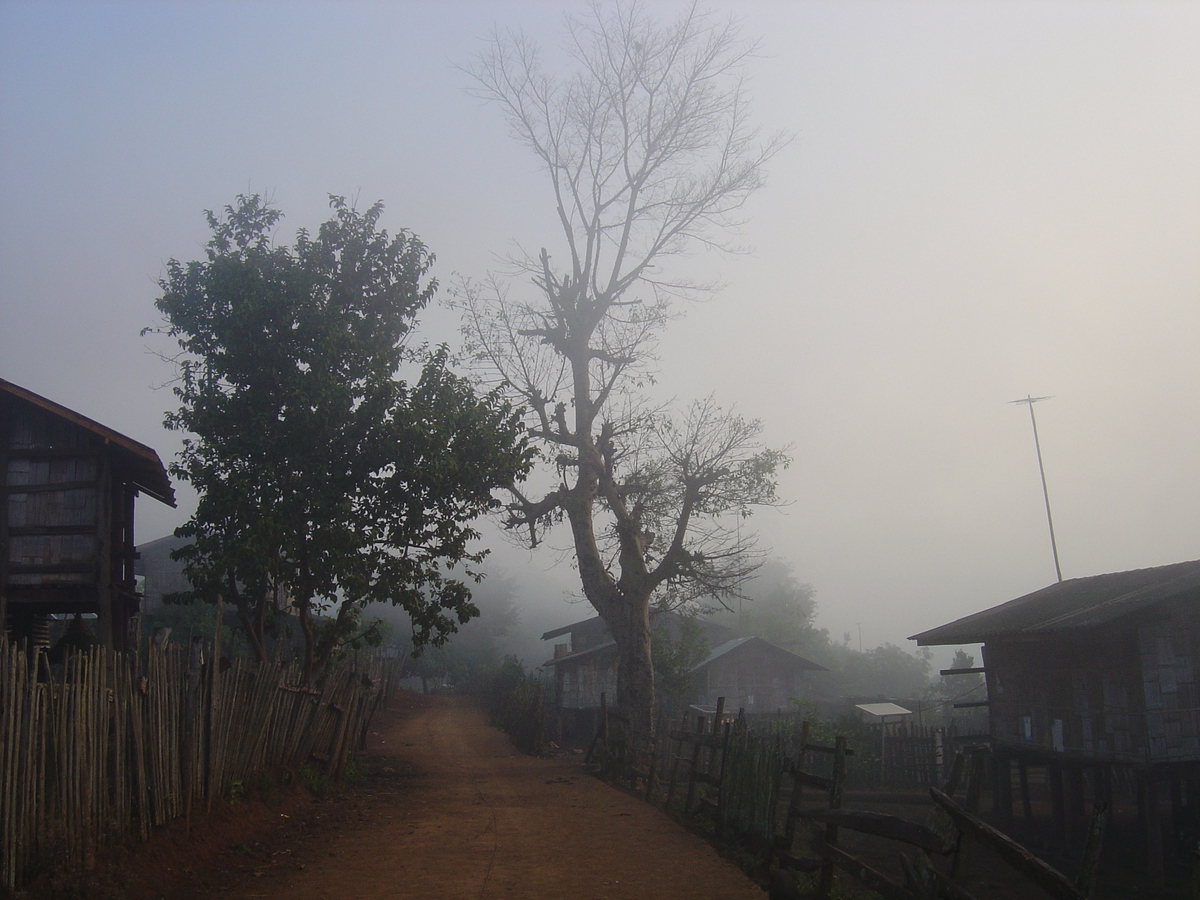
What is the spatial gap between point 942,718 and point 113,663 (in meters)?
39.3

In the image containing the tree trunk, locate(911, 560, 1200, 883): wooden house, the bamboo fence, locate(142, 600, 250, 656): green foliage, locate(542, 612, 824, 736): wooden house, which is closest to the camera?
the bamboo fence

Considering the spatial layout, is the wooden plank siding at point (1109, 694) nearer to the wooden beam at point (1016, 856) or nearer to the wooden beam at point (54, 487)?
the wooden beam at point (1016, 856)

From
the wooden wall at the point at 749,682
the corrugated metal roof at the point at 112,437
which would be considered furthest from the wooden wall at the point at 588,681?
the corrugated metal roof at the point at 112,437

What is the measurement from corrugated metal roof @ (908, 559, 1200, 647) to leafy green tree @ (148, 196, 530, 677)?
1014cm

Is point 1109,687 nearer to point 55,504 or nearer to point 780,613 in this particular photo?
point 55,504

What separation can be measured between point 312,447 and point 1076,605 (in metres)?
14.9

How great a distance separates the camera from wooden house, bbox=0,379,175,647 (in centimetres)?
1300

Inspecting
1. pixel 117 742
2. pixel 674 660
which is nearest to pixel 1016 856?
pixel 117 742

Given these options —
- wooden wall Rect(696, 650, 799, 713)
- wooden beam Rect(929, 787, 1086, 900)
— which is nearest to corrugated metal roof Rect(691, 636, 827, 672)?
wooden wall Rect(696, 650, 799, 713)

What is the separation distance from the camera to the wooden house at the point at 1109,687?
15242 mm

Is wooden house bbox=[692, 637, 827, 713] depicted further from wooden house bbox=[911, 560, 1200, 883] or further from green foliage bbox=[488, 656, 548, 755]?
wooden house bbox=[911, 560, 1200, 883]

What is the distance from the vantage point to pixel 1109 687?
1647 cm

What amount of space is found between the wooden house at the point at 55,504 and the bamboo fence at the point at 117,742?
3.58m

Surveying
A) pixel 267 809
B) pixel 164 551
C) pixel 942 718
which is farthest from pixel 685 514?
pixel 164 551
